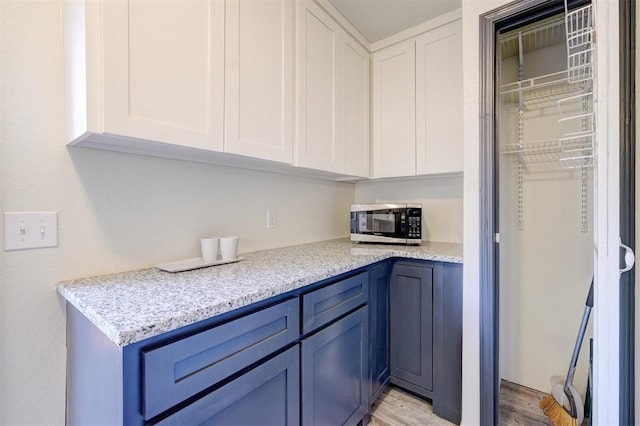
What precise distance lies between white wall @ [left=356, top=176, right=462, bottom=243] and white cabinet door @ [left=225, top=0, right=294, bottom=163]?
3.82ft

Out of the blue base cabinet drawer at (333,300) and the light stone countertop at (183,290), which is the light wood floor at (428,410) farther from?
the light stone countertop at (183,290)

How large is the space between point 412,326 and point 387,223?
671 mm

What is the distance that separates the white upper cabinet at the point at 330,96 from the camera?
5.11 ft

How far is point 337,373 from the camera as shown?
4.22ft

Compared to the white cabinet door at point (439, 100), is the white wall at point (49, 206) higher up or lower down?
lower down

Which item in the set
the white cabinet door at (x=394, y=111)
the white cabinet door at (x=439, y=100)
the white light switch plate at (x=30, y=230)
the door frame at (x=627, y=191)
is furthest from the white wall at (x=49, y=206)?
the door frame at (x=627, y=191)

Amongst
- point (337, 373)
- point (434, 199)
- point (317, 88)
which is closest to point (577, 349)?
point (434, 199)

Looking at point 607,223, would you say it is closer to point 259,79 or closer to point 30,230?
point 259,79

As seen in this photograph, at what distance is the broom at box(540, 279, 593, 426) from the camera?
143 cm

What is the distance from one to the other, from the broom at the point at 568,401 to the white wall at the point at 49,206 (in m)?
2.08

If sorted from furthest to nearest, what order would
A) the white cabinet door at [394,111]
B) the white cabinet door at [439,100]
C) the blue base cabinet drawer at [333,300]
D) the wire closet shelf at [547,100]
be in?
the white cabinet door at [394,111], the white cabinet door at [439,100], the wire closet shelf at [547,100], the blue base cabinet drawer at [333,300]

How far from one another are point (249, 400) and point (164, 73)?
1.12m

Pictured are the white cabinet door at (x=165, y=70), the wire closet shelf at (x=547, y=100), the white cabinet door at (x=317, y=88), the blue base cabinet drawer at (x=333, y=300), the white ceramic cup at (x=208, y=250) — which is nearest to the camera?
the white cabinet door at (x=165, y=70)

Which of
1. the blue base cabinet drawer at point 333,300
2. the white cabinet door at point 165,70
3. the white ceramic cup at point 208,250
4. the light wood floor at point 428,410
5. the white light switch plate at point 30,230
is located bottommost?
the light wood floor at point 428,410
